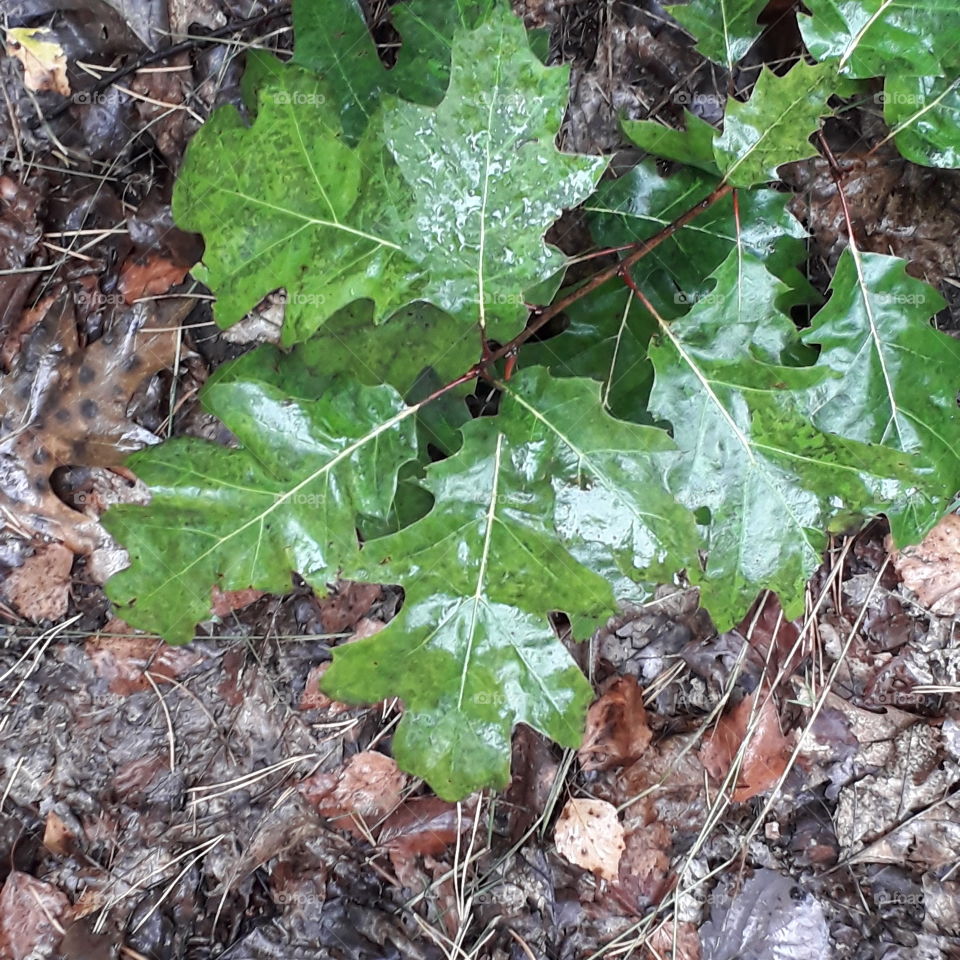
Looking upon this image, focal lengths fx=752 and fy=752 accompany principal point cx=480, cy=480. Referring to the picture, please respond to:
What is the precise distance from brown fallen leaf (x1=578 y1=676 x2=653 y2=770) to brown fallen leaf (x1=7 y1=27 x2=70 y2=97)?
1.95 metres

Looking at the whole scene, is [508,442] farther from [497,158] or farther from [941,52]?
[941,52]

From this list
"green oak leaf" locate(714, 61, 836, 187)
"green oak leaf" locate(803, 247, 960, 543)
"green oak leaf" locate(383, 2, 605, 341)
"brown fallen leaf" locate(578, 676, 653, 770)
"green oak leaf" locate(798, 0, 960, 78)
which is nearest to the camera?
"green oak leaf" locate(383, 2, 605, 341)

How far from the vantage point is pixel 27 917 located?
1896 millimetres

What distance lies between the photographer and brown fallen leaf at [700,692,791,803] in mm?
1829

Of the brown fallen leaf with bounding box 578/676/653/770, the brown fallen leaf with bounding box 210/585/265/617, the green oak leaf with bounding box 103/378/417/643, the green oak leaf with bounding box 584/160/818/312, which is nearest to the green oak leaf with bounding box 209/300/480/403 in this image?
the green oak leaf with bounding box 103/378/417/643

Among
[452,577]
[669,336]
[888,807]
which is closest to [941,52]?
→ [669,336]

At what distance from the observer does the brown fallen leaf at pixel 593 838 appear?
1824 millimetres

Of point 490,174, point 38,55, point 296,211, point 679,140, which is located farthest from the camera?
point 38,55

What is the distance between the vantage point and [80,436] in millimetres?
1826

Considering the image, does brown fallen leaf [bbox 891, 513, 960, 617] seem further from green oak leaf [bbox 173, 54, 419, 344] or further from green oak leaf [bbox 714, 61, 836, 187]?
green oak leaf [bbox 173, 54, 419, 344]

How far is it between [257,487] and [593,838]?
3.83 feet

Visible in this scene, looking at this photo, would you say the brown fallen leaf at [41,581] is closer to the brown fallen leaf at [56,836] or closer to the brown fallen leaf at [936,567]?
the brown fallen leaf at [56,836]

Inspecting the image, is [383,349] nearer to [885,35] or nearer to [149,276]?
[149,276]

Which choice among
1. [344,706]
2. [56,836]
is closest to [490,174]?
[344,706]
